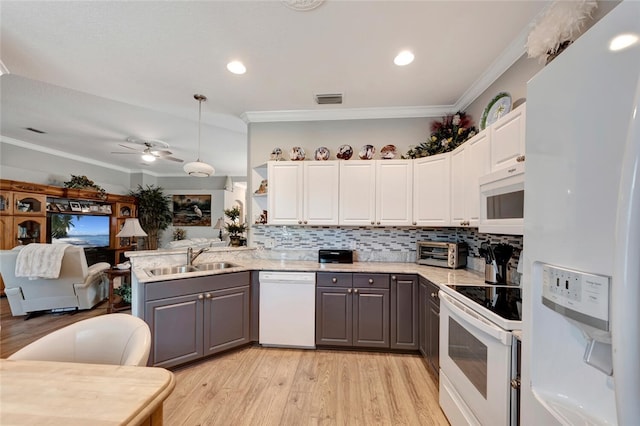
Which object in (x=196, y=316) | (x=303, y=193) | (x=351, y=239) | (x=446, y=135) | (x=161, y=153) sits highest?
(x=161, y=153)

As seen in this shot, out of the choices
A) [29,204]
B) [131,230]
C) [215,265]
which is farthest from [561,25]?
[29,204]

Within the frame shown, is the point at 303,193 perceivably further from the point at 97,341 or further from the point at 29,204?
the point at 29,204

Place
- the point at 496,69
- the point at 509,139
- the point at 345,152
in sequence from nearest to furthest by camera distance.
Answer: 1. the point at 509,139
2. the point at 496,69
3. the point at 345,152

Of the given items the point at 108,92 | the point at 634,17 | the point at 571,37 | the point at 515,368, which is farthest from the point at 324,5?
the point at 108,92

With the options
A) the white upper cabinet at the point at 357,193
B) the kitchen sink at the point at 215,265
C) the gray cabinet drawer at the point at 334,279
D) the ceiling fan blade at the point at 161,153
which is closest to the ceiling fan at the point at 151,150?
the ceiling fan blade at the point at 161,153

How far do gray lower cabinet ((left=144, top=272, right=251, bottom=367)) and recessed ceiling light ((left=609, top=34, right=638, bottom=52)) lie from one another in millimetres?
2760

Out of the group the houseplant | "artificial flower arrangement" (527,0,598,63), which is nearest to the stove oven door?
"artificial flower arrangement" (527,0,598,63)

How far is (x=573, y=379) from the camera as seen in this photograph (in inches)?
27.0

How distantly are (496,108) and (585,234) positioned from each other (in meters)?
2.06

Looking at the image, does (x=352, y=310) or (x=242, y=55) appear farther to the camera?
(x=352, y=310)

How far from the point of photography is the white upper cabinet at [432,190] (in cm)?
263

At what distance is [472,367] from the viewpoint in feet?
4.78

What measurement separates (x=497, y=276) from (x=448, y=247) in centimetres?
72

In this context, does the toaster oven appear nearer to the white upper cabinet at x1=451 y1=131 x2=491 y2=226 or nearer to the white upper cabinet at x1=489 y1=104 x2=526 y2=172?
the white upper cabinet at x1=451 y1=131 x2=491 y2=226
